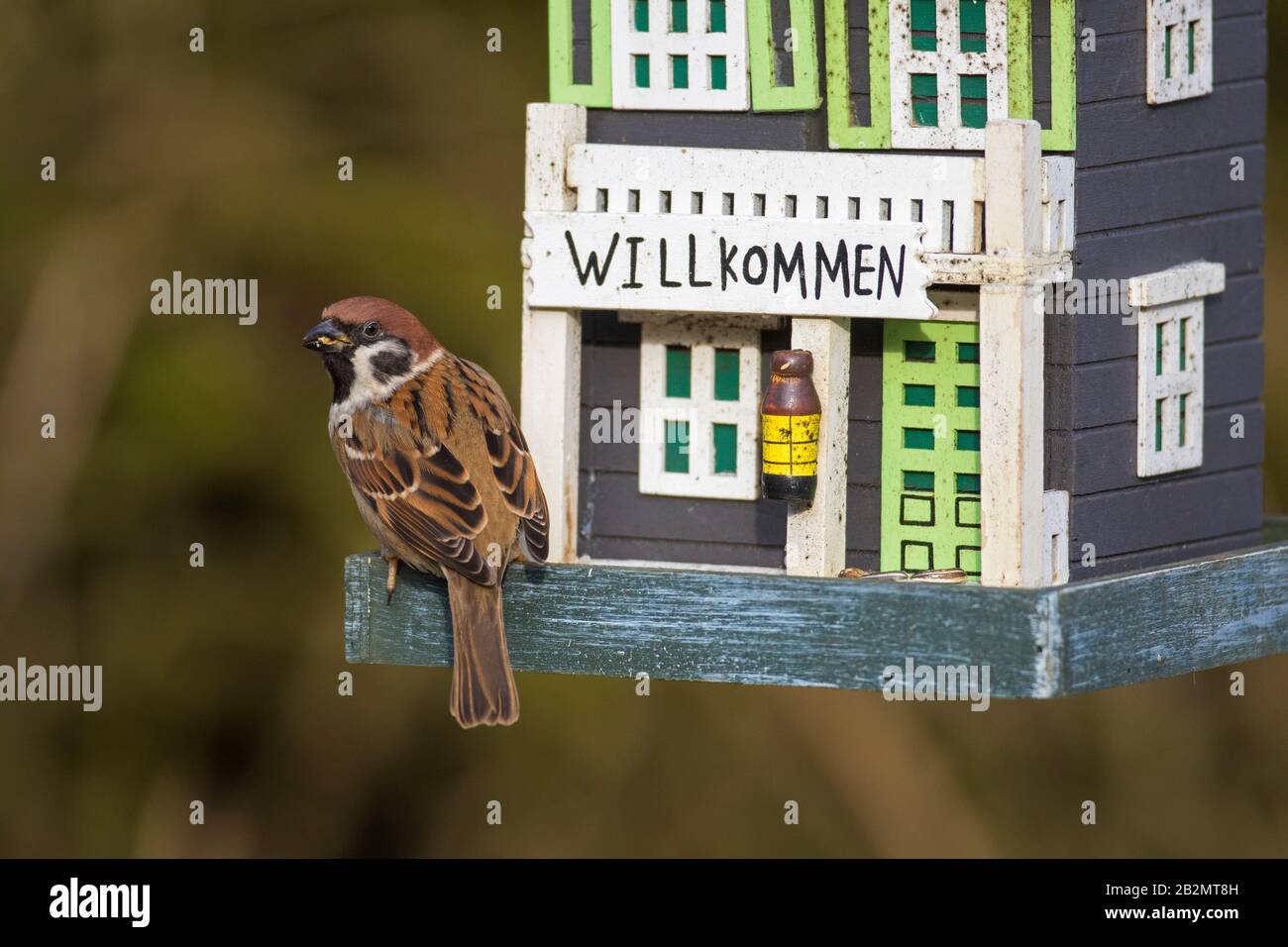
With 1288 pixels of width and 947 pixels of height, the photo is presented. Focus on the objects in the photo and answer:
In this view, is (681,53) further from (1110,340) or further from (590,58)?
(1110,340)

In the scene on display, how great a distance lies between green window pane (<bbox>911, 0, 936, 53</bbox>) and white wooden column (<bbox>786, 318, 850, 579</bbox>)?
683mm

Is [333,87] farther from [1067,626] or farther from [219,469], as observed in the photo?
[1067,626]

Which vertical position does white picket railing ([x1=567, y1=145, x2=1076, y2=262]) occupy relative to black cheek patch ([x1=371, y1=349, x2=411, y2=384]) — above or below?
above

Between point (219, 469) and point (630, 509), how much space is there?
2959mm

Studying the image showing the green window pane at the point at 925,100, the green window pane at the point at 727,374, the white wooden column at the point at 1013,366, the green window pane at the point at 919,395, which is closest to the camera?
the white wooden column at the point at 1013,366

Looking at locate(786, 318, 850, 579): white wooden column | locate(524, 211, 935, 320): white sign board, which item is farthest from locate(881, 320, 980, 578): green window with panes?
locate(524, 211, 935, 320): white sign board

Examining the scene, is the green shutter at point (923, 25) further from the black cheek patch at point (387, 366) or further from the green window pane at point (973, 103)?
the black cheek patch at point (387, 366)

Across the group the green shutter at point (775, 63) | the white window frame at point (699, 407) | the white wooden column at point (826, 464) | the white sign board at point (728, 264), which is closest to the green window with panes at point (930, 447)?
the white wooden column at point (826, 464)

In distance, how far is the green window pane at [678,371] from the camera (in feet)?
21.4

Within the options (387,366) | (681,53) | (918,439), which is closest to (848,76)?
(681,53)

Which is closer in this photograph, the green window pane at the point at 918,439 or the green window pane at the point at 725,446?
the green window pane at the point at 918,439

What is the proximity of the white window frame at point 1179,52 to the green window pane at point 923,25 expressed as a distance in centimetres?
54

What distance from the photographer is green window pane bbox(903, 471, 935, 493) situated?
20.6 ft

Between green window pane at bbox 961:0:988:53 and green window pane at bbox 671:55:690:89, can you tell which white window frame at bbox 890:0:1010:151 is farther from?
green window pane at bbox 671:55:690:89
